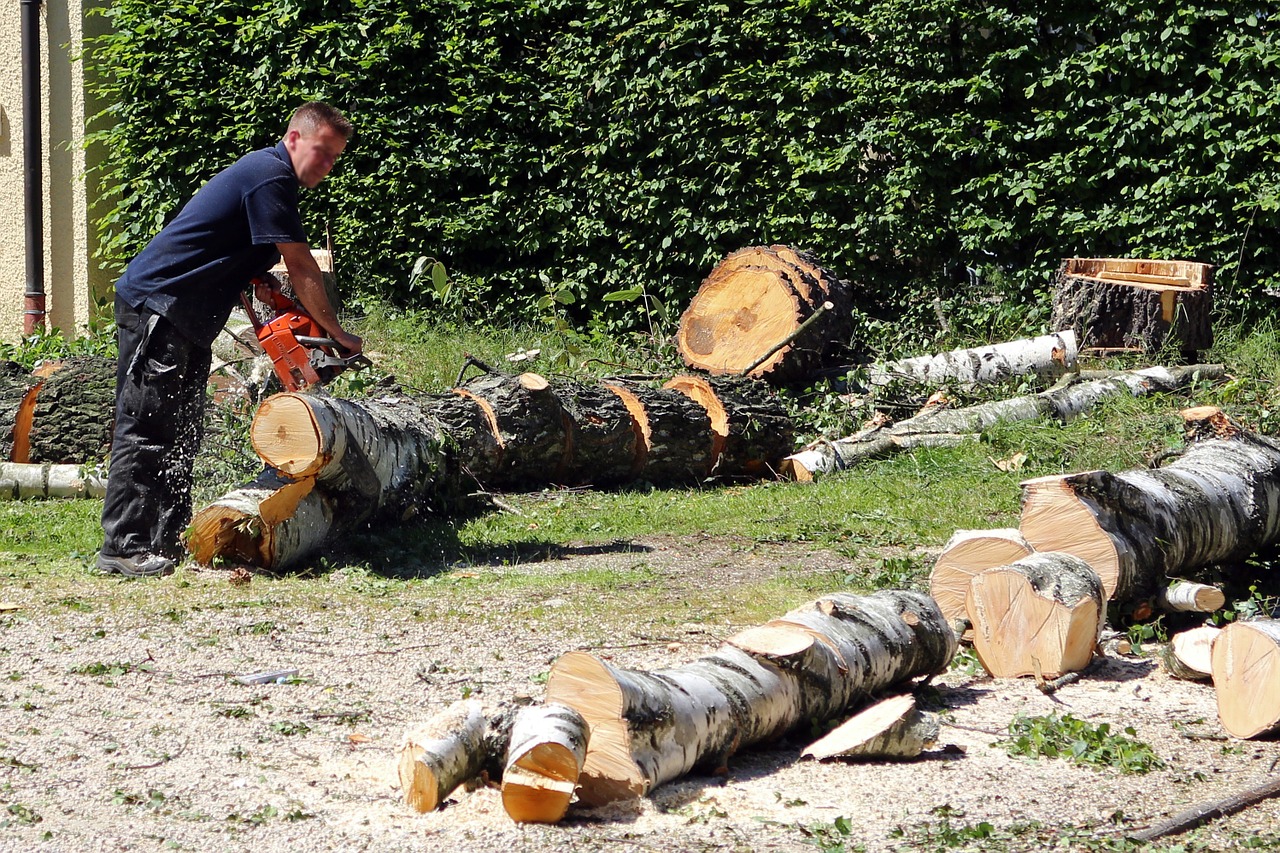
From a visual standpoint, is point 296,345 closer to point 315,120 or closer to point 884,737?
point 315,120

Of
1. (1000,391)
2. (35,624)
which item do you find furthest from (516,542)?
(1000,391)

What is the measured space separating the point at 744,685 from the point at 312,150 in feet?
10.3

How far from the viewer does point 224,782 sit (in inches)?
121

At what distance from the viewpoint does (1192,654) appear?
396 centimetres

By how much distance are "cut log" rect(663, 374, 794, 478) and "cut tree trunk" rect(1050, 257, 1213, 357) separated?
250 centimetres

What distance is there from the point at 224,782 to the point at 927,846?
5.43 ft

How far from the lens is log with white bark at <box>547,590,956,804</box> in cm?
298

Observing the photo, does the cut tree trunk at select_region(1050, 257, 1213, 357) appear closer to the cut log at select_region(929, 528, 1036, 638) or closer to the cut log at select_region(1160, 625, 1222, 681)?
the cut log at select_region(929, 528, 1036, 638)

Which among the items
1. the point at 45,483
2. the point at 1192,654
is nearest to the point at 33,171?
the point at 45,483

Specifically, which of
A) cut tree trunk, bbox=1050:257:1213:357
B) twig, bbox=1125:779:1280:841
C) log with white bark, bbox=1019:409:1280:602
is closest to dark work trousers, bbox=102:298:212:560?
log with white bark, bbox=1019:409:1280:602

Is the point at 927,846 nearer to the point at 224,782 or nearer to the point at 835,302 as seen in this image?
the point at 224,782

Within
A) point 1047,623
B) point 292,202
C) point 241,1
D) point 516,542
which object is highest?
point 241,1

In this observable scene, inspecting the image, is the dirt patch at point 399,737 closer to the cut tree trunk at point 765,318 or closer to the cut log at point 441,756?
the cut log at point 441,756

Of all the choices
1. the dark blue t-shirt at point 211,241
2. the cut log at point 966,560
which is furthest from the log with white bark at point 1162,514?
the dark blue t-shirt at point 211,241
